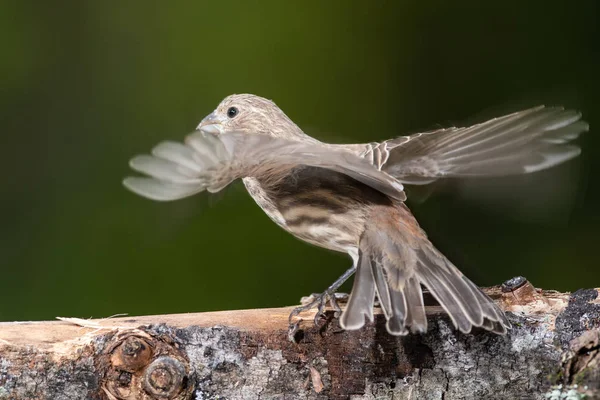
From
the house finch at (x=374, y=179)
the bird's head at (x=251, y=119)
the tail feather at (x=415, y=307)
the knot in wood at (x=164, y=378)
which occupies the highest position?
the bird's head at (x=251, y=119)

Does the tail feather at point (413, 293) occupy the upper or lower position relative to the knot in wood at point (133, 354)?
upper

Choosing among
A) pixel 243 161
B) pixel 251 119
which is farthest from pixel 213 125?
pixel 243 161

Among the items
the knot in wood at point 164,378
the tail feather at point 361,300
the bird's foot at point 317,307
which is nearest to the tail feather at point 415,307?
the tail feather at point 361,300

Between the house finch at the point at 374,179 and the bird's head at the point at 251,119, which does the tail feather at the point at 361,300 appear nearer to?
the house finch at the point at 374,179

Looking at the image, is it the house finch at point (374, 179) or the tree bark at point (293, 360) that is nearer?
the tree bark at point (293, 360)

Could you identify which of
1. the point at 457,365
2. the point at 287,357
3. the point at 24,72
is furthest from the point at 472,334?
the point at 24,72

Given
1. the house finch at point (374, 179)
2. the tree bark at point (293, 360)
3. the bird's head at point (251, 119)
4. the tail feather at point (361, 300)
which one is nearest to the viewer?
the tail feather at point (361, 300)

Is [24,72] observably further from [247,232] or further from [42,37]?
[247,232]

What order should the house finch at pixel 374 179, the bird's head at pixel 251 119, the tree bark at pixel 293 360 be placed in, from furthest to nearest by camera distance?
the bird's head at pixel 251 119 → the house finch at pixel 374 179 → the tree bark at pixel 293 360
